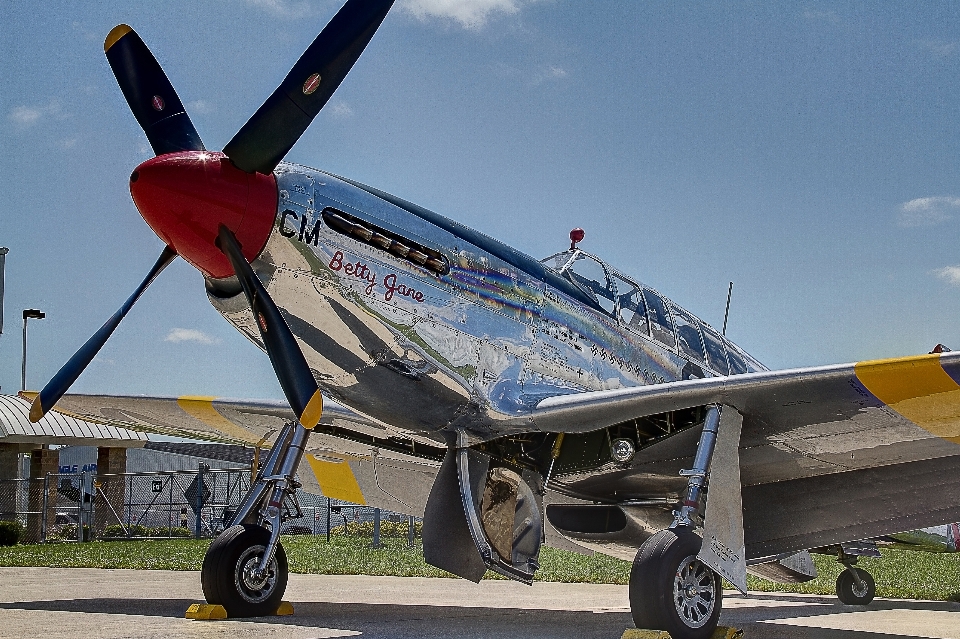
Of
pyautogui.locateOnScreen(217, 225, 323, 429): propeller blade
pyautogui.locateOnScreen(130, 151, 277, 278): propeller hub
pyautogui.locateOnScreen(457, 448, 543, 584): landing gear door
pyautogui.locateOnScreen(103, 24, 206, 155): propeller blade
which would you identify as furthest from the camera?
pyautogui.locateOnScreen(457, 448, 543, 584): landing gear door

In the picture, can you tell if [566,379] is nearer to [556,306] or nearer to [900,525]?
[556,306]

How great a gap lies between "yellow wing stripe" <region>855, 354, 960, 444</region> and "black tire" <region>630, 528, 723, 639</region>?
1.56 metres

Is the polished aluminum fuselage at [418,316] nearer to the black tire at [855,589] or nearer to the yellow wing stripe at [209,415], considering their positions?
the yellow wing stripe at [209,415]

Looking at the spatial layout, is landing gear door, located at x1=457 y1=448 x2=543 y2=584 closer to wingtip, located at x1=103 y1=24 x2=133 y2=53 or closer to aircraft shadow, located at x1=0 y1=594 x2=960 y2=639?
aircraft shadow, located at x1=0 y1=594 x2=960 y2=639

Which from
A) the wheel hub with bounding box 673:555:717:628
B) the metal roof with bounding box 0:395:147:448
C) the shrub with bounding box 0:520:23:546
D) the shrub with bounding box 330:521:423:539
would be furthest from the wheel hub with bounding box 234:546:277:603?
the metal roof with bounding box 0:395:147:448

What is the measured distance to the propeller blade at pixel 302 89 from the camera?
584 cm

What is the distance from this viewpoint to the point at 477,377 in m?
7.09

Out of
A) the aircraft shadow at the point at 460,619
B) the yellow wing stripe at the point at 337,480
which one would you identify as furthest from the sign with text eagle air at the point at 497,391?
the yellow wing stripe at the point at 337,480

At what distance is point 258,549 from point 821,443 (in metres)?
4.59

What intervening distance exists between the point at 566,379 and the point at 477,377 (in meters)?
0.87

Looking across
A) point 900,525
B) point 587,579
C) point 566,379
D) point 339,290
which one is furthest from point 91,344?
point 587,579

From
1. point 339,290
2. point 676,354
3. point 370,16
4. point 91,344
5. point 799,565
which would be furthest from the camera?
point 799,565

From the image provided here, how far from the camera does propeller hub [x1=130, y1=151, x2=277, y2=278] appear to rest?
18.6 feet

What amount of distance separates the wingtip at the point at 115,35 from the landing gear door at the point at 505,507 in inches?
157
